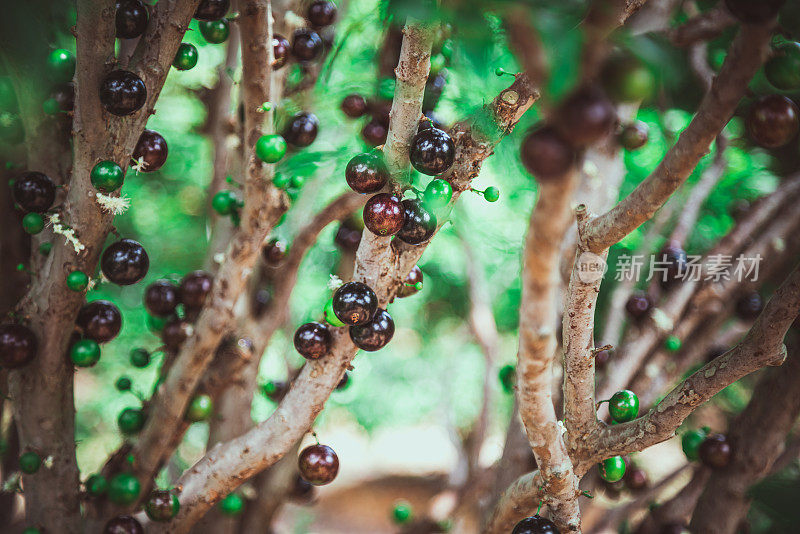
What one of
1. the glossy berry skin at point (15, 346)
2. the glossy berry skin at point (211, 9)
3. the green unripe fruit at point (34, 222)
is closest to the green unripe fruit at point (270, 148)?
the glossy berry skin at point (211, 9)

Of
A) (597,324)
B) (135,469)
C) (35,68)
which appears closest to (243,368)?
(135,469)

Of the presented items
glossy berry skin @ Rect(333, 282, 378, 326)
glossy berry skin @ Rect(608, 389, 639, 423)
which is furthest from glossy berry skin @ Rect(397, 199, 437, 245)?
glossy berry skin @ Rect(608, 389, 639, 423)

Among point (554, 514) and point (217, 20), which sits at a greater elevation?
point (217, 20)

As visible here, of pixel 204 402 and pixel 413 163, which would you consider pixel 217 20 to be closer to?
pixel 413 163

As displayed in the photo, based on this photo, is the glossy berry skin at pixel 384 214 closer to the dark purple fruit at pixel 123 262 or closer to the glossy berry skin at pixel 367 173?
the glossy berry skin at pixel 367 173

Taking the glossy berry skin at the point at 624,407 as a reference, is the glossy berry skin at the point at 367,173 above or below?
above

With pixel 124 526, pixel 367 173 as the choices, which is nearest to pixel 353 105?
pixel 367 173

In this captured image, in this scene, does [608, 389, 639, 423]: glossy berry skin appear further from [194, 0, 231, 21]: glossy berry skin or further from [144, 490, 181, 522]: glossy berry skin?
[194, 0, 231, 21]: glossy berry skin
